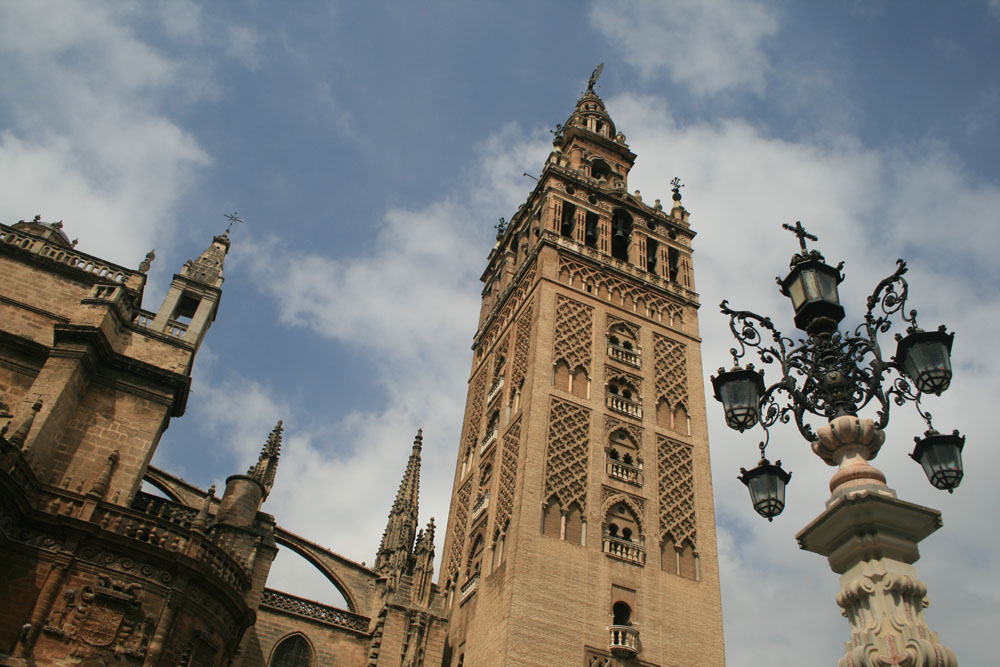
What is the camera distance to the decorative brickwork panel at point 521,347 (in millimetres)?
24203

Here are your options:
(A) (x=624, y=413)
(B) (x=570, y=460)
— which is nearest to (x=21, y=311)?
(B) (x=570, y=460)

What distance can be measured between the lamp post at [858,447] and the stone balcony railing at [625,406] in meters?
15.2

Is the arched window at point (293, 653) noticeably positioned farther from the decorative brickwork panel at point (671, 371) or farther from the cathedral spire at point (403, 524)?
the decorative brickwork panel at point (671, 371)

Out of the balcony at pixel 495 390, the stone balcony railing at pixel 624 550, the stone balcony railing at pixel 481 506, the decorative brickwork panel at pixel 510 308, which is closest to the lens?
the stone balcony railing at pixel 624 550

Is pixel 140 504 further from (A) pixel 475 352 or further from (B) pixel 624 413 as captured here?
(A) pixel 475 352

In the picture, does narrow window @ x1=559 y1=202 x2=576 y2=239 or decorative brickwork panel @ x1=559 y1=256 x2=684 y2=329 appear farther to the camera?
narrow window @ x1=559 y1=202 x2=576 y2=239

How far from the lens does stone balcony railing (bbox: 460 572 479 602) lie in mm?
20577

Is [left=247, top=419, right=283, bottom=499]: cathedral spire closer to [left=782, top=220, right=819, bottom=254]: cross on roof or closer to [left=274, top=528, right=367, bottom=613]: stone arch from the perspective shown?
[left=274, top=528, right=367, bottom=613]: stone arch

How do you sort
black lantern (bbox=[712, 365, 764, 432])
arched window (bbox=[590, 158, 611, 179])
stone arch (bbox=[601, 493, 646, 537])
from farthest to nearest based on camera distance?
arched window (bbox=[590, 158, 611, 179]) < stone arch (bbox=[601, 493, 646, 537]) < black lantern (bbox=[712, 365, 764, 432])

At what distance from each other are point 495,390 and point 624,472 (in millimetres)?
5731

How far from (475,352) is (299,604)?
40.8ft

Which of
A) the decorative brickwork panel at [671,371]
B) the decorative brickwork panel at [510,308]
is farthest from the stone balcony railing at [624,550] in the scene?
the decorative brickwork panel at [510,308]

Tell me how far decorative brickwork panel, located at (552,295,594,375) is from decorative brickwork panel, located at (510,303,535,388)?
0.98 metres

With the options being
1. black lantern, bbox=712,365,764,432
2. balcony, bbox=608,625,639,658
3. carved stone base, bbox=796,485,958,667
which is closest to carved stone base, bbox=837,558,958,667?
carved stone base, bbox=796,485,958,667
